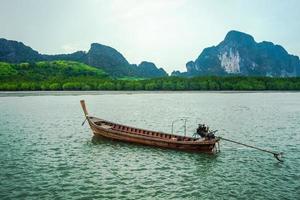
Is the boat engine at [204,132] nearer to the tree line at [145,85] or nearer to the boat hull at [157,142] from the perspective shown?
the boat hull at [157,142]

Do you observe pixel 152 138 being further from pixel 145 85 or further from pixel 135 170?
pixel 145 85

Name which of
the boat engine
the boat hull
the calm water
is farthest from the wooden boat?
the calm water

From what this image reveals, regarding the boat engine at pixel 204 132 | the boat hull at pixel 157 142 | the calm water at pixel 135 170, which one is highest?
the boat engine at pixel 204 132

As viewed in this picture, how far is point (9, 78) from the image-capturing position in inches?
7047

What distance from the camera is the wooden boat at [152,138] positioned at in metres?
34.8

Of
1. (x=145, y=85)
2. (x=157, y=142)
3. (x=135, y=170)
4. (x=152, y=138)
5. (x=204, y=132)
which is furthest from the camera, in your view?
(x=145, y=85)

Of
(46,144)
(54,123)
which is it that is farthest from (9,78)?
(46,144)

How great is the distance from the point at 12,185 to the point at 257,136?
3199cm

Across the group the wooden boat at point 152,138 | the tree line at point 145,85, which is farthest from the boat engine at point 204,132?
the tree line at point 145,85

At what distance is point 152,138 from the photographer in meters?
37.2

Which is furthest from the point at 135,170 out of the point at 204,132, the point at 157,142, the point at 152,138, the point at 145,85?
the point at 145,85

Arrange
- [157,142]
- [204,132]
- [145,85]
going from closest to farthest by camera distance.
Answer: [204,132], [157,142], [145,85]

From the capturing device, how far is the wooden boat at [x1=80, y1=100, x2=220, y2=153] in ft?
114

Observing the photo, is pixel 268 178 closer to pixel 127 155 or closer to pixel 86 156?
pixel 127 155
